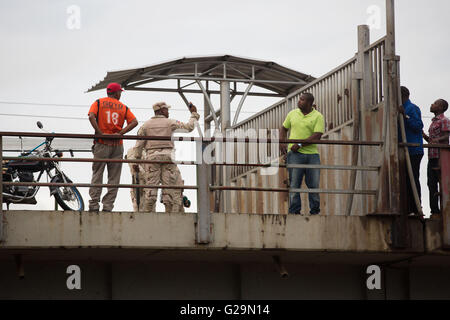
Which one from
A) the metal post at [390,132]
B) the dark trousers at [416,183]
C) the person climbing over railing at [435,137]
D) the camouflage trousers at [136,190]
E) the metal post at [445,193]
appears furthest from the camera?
the camouflage trousers at [136,190]

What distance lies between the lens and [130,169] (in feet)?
52.4

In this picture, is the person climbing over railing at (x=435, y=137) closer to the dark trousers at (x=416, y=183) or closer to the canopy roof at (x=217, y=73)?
the dark trousers at (x=416, y=183)

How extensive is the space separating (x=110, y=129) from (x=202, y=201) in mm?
1953

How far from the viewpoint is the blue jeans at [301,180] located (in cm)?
1352

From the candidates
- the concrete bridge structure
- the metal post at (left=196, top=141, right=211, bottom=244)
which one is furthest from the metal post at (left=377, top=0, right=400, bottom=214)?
the metal post at (left=196, top=141, right=211, bottom=244)

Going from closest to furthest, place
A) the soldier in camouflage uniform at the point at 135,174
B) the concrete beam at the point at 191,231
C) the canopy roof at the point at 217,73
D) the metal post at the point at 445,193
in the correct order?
the concrete beam at the point at 191,231 < the metal post at the point at 445,193 < the soldier in camouflage uniform at the point at 135,174 < the canopy roof at the point at 217,73

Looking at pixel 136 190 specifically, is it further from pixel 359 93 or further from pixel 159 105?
pixel 359 93

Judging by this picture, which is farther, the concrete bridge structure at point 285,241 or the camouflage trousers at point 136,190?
the camouflage trousers at point 136,190

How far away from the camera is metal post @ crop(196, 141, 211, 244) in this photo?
1247 centimetres

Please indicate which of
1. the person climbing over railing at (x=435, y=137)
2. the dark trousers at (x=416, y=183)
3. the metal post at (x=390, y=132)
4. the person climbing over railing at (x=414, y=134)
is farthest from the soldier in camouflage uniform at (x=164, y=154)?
the person climbing over railing at (x=435, y=137)

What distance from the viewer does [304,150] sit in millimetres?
13812

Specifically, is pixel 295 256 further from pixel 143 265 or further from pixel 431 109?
pixel 431 109

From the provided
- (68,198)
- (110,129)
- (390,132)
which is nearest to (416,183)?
(390,132)

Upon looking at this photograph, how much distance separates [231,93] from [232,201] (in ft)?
9.08
